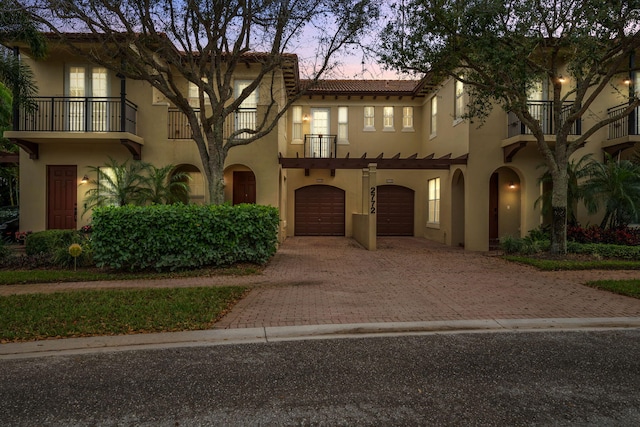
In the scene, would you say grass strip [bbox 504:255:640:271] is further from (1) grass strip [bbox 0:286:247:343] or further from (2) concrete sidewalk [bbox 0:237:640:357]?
(1) grass strip [bbox 0:286:247:343]

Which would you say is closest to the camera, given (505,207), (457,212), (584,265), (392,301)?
(392,301)

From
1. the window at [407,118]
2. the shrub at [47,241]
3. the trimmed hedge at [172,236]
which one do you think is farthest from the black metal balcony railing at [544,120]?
the shrub at [47,241]

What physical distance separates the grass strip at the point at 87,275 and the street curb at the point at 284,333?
451 cm

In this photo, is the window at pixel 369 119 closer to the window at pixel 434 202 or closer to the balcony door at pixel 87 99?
→ the window at pixel 434 202

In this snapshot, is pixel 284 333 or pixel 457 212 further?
pixel 457 212

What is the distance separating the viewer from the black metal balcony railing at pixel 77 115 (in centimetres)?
1463

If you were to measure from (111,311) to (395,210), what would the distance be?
55.2 feet

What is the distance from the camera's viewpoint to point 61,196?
50.7 feet

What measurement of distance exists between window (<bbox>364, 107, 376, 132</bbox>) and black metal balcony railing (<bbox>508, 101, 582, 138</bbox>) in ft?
24.0

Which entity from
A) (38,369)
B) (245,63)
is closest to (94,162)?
(245,63)

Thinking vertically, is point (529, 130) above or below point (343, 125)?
below

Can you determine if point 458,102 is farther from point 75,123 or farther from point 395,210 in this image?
point 75,123

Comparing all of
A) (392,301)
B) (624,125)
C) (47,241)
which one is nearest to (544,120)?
(624,125)

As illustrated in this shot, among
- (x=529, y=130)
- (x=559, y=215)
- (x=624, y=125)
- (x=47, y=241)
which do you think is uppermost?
(x=624, y=125)
